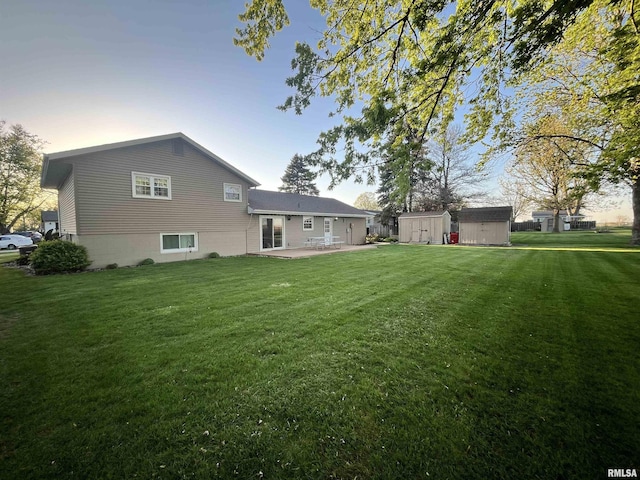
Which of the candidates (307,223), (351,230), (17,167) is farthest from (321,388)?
(17,167)

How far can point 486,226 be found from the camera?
20344mm

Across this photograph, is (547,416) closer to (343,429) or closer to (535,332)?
(343,429)

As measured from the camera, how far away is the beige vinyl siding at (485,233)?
19.5 m

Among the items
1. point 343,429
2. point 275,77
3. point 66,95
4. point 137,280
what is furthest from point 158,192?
point 343,429

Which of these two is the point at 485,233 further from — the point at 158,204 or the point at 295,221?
the point at 158,204

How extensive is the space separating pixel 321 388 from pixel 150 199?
12.0 meters

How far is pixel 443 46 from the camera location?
4648 mm

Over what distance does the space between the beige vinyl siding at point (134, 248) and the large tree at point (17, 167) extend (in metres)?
29.5

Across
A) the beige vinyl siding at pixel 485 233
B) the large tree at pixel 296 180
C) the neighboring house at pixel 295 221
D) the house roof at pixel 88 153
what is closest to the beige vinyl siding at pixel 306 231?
the neighboring house at pixel 295 221

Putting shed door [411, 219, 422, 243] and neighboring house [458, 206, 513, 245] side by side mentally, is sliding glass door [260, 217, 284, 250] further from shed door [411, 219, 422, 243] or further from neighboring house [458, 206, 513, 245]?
neighboring house [458, 206, 513, 245]

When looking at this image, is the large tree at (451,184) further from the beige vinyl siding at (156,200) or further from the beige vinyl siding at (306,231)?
the beige vinyl siding at (156,200)

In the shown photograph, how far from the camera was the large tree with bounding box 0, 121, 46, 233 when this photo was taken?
26.3 meters

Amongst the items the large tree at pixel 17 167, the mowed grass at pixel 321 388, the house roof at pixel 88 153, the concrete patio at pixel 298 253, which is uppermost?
the large tree at pixel 17 167

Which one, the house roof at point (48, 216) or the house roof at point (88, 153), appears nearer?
the house roof at point (88, 153)
